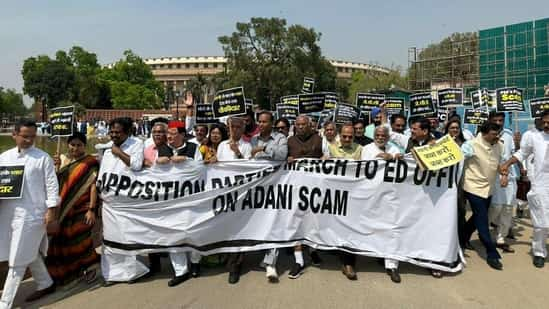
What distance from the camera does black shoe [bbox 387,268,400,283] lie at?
15.4ft

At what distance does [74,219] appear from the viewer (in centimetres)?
469

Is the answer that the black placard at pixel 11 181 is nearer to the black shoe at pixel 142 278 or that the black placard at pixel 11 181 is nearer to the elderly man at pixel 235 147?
the black shoe at pixel 142 278

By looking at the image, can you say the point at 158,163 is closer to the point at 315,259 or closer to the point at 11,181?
the point at 11,181

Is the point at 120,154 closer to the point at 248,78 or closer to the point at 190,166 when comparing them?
the point at 190,166

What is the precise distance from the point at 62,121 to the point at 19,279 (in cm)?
207

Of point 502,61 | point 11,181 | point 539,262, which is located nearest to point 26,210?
point 11,181

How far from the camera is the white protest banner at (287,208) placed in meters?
4.94

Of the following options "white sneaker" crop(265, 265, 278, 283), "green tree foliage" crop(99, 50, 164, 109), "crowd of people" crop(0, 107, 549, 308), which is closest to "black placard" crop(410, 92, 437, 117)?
"crowd of people" crop(0, 107, 549, 308)

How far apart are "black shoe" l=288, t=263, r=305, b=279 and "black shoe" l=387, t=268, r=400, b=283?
97 cm

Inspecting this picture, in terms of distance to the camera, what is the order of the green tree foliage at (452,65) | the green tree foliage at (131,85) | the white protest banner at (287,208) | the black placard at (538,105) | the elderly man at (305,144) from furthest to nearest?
the green tree foliage at (131,85), the green tree foliage at (452,65), the black placard at (538,105), the elderly man at (305,144), the white protest banner at (287,208)

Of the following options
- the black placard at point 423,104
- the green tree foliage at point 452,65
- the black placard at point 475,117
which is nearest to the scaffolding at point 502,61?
the green tree foliage at point 452,65

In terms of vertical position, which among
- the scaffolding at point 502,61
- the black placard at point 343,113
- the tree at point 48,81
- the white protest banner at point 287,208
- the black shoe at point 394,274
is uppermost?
the tree at point 48,81

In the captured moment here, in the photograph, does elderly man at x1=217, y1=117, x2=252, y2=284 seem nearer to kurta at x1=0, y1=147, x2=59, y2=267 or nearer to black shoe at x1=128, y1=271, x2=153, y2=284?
black shoe at x1=128, y1=271, x2=153, y2=284

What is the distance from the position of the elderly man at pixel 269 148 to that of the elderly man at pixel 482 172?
2261mm
